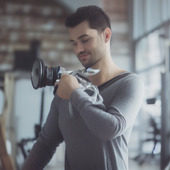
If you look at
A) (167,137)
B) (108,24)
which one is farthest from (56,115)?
(167,137)

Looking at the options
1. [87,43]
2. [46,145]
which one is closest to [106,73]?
[87,43]

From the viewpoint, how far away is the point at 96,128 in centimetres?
46

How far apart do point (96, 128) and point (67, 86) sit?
0.35 ft

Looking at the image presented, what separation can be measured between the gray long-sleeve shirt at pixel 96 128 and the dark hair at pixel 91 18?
0.45 ft

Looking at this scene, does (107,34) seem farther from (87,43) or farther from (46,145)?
(46,145)

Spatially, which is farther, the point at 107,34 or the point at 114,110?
the point at 107,34

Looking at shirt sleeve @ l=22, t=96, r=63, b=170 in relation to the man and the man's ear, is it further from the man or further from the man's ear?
the man's ear

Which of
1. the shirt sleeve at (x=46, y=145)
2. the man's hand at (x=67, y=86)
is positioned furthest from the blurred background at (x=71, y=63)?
the man's hand at (x=67, y=86)

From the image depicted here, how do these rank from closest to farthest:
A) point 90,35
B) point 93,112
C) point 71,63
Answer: point 93,112
point 90,35
point 71,63

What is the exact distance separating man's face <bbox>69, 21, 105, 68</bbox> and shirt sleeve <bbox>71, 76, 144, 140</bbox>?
0.09 meters

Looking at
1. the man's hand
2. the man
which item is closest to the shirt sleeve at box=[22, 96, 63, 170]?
the man

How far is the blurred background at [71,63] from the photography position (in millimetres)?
897

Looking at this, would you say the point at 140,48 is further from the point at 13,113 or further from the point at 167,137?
the point at 13,113

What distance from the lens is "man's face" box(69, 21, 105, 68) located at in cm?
57
